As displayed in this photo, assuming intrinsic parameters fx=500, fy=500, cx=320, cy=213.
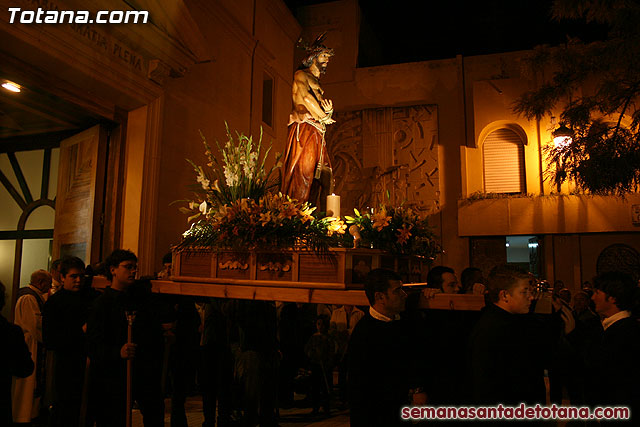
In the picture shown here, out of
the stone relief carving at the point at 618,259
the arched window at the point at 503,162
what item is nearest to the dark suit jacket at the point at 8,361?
the arched window at the point at 503,162

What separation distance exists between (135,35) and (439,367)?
6601 mm

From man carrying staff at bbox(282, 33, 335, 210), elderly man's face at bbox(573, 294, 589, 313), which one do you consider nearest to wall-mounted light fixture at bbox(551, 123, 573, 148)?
elderly man's face at bbox(573, 294, 589, 313)

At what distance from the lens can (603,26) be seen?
51.3ft

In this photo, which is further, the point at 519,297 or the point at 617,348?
the point at 617,348

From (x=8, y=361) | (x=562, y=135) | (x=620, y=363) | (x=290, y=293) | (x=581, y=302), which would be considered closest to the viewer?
(x=8, y=361)

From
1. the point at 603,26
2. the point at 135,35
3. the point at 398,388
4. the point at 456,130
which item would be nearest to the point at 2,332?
the point at 398,388

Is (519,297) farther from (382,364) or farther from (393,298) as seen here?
(382,364)

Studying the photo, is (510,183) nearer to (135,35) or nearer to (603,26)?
(603,26)

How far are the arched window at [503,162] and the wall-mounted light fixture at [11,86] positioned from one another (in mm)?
11442

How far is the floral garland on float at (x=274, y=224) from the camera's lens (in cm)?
454

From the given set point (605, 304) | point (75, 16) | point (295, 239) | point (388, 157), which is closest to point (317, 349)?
point (295, 239)

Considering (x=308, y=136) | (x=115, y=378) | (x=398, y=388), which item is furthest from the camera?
(x=308, y=136)

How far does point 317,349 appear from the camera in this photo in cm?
714

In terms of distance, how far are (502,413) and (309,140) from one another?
355 cm
